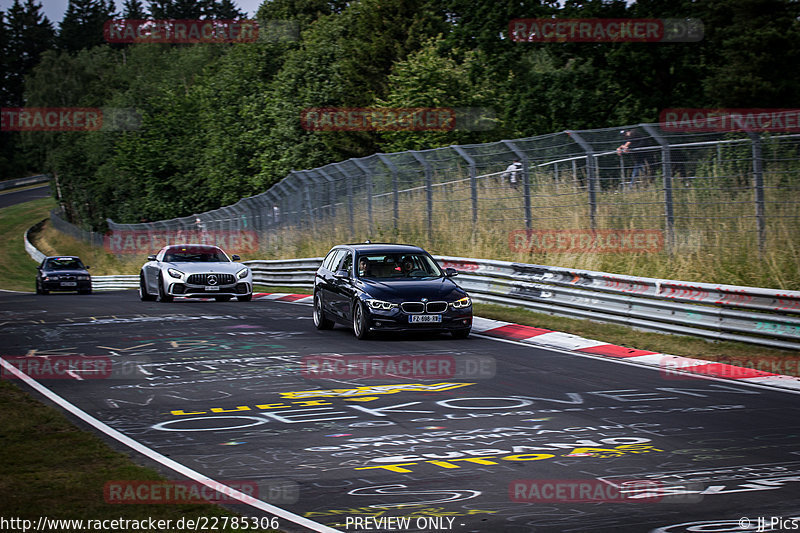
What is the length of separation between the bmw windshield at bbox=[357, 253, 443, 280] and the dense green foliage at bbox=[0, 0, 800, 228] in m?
22.9

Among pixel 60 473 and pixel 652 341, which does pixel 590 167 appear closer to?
pixel 652 341

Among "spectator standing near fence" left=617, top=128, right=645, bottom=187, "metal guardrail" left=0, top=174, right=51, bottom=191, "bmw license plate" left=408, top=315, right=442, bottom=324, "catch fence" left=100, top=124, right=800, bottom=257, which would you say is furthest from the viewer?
"metal guardrail" left=0, top=174, right=51, bottom=191

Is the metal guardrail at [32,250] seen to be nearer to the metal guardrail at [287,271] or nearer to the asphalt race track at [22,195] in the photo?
the asphalt race track at [22,195]

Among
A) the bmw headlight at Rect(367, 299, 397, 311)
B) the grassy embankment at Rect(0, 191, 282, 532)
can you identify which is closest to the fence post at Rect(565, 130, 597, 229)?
the bmw headlight at Rect(367, 299, 397, 311)

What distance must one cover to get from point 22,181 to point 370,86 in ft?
257

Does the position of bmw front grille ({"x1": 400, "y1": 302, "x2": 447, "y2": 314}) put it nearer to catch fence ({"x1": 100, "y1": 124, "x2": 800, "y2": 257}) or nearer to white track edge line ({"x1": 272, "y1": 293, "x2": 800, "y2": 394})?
white track edge line ({"x1": 272, "y1": 293, "x2": 800, "y2": 394})

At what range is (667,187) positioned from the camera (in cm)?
1664

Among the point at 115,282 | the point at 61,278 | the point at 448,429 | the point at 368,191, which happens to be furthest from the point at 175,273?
the point at 115,282

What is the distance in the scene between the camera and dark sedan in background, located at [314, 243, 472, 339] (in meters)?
14.4

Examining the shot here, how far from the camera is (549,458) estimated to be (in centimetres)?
711

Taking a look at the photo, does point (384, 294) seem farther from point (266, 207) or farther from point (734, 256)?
point (266, 207)

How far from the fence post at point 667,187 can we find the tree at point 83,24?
13754 cm

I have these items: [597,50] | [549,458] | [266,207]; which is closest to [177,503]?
[549,458]

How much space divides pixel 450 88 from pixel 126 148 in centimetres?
3799
